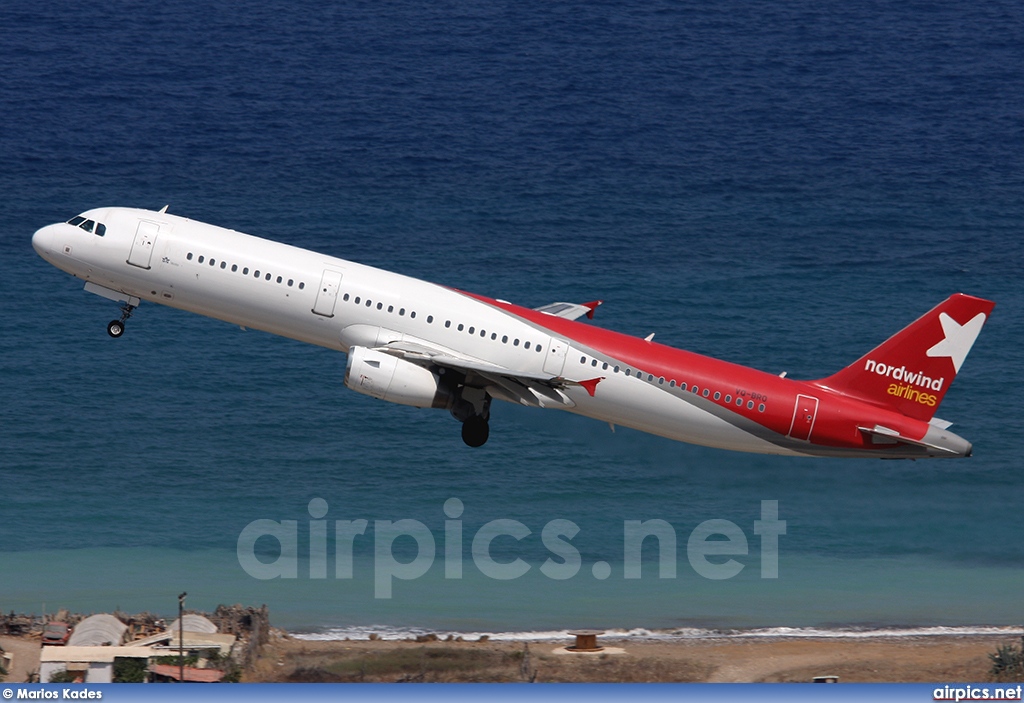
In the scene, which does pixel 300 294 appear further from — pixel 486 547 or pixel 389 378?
pixel 486 547

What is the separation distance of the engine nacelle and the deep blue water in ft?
35.6

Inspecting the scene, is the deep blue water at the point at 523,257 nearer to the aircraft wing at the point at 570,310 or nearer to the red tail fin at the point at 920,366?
the aircraft wing at the point at 570,310

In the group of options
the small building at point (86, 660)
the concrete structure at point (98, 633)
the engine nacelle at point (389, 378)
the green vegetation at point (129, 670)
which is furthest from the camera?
the concrete structure at point (98, 633)

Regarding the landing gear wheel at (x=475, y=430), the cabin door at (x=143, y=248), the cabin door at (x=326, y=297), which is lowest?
the landing gear wheel at (x=475, y=430)

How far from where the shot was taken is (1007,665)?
210 ft

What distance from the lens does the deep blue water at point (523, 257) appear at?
8381 cm

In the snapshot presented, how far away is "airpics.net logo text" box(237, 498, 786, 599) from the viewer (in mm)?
83500

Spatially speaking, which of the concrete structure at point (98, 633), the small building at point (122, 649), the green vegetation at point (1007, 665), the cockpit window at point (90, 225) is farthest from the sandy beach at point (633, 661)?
the cockpit window at point (90, 225)

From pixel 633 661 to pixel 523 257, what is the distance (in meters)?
54.9

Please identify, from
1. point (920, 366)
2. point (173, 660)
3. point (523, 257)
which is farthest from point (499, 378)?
point (523, 257)

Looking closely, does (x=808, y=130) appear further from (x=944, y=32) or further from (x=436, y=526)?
(x=436, y=526)

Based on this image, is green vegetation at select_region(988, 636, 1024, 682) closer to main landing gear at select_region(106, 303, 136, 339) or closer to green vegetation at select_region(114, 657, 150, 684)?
green vegetation at select_region(114, 657, 150, 684)

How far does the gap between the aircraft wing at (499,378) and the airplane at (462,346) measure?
69 millimetres

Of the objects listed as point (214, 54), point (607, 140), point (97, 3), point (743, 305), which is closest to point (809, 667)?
point (743, 305)
